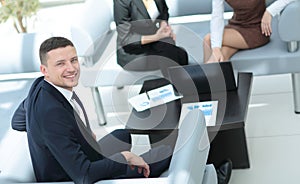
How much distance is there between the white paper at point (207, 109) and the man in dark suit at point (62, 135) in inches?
25.3

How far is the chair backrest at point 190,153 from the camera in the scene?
97.9 inches

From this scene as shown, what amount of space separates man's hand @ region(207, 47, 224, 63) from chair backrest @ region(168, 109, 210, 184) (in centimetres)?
143

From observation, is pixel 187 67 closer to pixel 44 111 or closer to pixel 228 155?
pixel 228 155

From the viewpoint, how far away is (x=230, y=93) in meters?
3.88

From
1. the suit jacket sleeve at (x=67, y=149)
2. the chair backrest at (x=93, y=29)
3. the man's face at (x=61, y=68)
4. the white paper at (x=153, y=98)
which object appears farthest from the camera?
the chair backrest at (x=93, y=29)

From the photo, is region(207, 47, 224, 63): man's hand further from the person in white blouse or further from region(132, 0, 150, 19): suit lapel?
region(132, 0, 150, 19): suit lapel

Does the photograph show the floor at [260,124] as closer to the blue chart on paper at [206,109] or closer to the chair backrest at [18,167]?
the chair backrest at [18,167]

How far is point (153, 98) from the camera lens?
3877mm

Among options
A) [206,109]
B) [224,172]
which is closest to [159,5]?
[206,109]

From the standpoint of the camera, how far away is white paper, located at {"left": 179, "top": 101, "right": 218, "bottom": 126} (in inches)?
138

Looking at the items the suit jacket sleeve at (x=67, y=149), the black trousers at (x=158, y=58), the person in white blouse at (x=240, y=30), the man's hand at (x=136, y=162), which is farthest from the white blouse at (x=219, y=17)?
the suit jacket sleeve at (x=67, y=149)

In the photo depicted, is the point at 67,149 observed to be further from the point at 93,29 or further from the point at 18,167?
the point at 93,29

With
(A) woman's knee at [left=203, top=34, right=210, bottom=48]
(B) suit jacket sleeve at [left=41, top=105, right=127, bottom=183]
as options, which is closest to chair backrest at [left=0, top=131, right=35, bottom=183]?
(B) suit jacket sleeve at [left=41, top=105, right=127, bottom=183]

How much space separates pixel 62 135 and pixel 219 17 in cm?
221
